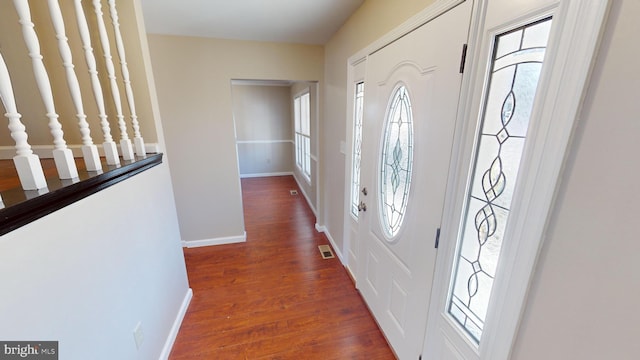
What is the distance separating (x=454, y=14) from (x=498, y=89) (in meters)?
0.39

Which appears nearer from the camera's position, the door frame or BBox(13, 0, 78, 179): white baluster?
BBox(13, 0, 78, 179): white baluster

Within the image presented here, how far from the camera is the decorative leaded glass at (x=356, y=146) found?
2014 mm

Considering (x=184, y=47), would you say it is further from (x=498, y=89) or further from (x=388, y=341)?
→ (x=388, y=341)

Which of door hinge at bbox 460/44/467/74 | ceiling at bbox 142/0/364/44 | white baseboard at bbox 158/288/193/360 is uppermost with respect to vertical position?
ceiling at bbox 142/0/364/44

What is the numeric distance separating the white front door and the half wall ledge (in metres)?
1.50

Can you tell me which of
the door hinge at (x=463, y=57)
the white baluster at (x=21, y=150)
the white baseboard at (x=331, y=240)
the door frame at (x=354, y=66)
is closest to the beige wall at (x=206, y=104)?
the door frame at (x=354, y=66)

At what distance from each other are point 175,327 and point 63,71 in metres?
1.96

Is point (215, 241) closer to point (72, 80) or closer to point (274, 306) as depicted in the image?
point (274, 306)

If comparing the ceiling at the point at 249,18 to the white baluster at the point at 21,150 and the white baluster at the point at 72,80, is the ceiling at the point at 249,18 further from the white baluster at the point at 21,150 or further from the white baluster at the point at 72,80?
the white baluster at the point at 21,150

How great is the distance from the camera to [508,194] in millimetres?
842

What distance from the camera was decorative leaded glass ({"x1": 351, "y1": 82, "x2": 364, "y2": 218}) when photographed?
201cm

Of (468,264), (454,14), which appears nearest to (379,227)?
(468,264)

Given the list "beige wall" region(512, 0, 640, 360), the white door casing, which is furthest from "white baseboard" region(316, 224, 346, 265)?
"beige wall" region(512, 0, 640, 360)

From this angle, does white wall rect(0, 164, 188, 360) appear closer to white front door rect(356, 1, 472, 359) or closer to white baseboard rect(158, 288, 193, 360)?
white baseboard rect(158, 288, 193, 360)
